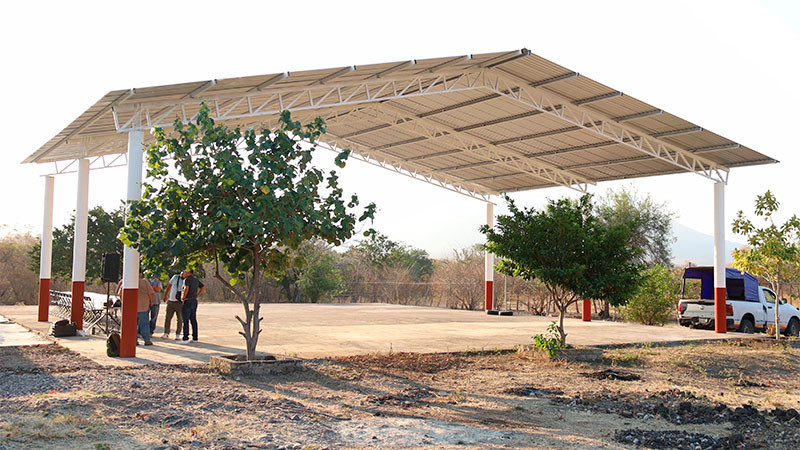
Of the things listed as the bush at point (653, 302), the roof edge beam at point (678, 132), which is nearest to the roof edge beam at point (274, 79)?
the roof edge beam at point (678, 132)

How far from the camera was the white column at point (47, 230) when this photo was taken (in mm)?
18031

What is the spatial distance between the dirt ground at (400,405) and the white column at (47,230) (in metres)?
6.73

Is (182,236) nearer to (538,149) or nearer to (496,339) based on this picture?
(496,339)

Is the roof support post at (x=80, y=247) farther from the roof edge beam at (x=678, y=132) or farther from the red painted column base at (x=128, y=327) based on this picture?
the roof edge beam at (x=678, y=132)

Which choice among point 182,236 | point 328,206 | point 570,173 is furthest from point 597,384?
point 570,173

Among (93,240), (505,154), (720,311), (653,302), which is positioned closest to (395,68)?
(505,154)

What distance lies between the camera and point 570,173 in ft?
76.0

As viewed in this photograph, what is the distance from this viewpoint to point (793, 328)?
19.5 metres

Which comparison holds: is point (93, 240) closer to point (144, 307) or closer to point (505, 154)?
point (144, 307)

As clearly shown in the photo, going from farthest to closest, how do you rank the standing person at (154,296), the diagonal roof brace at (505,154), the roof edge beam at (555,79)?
1. the diagonal roof brace at (505,154)
2. the roof edge beam at (555,79)
3. the standing person at (154,296)

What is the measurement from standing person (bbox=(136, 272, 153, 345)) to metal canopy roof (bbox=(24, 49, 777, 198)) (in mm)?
3071

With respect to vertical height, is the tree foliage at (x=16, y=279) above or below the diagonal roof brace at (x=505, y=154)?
below

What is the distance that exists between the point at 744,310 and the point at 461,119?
9851mm

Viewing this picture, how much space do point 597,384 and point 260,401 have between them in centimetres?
495
